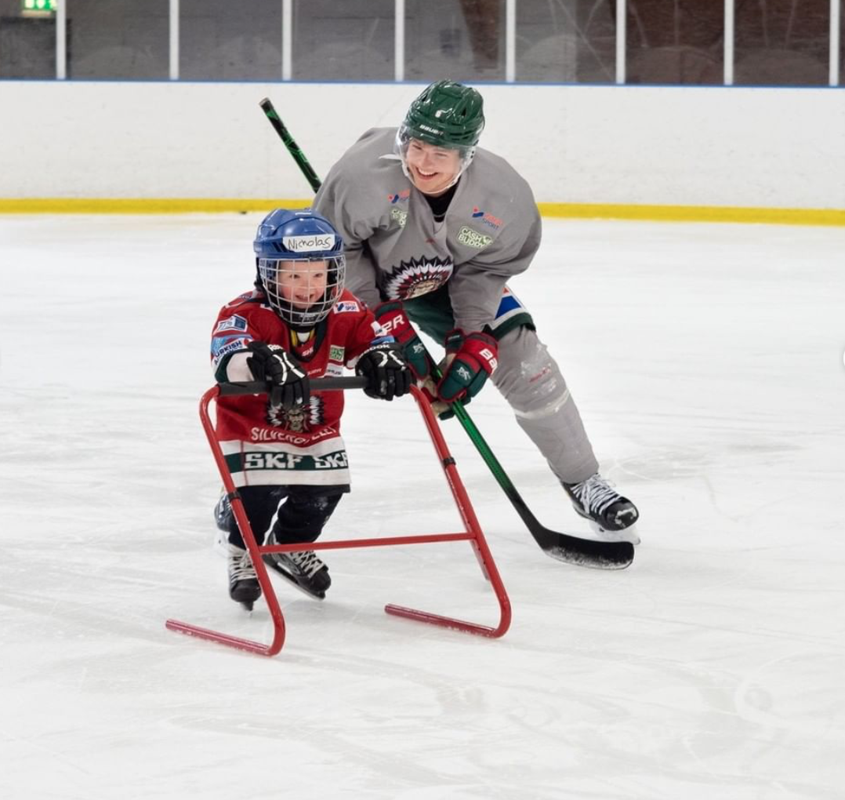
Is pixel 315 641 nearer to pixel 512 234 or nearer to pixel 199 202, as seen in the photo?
pixel 512 234

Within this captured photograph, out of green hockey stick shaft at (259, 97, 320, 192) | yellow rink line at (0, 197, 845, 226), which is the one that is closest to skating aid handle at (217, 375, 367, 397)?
green hockey stick shaft at (259, 97, 320, 192)

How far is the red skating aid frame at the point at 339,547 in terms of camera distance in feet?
6.76

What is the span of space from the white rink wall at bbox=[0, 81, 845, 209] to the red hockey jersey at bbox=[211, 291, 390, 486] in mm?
7546

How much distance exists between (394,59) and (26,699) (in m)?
8.77

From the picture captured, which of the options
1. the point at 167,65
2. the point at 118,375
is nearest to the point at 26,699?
the point at 118,375

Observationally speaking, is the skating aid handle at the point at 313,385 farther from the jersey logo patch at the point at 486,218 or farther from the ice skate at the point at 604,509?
the ice skate at the point at 604,509

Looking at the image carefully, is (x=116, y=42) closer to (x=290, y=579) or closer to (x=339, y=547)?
(x=290, y=579)

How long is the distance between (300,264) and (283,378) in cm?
22

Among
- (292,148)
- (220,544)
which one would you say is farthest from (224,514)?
(292,148)

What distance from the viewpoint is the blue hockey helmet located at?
2.17m

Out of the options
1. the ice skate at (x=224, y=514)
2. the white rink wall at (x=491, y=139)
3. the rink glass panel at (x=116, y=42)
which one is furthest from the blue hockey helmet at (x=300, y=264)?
the rink glass panel at (x=116, y=42)

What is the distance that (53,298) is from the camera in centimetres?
596

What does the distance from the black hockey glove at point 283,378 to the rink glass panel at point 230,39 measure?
847 cm

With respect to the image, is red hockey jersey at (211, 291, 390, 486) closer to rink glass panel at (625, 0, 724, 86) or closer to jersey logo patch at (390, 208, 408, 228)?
jersey logo patch at (390, 208, 408, 228)
